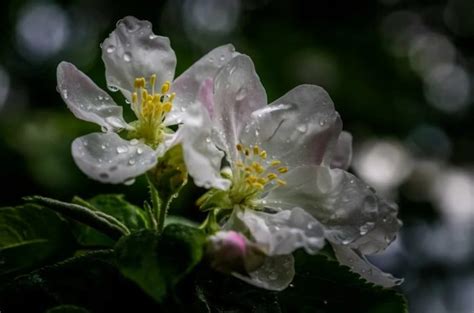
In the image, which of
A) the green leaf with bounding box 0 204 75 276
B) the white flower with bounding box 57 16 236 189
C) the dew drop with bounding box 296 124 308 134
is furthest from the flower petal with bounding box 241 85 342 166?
the green leaf with bounding box 0 204 75 276

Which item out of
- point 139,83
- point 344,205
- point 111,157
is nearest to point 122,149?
point 111,157

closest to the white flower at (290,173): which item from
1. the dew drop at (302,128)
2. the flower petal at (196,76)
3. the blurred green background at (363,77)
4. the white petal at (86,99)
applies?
the dew drop at (302,128)

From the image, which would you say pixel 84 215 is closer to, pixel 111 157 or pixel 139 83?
pixel 111 157

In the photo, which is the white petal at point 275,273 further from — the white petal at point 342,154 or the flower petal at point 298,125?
the white petal at point 342,154

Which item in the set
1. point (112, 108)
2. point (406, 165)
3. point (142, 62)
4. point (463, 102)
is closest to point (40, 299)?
point (112, 108)

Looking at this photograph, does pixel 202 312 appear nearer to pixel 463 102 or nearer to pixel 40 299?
pixel 40 299
